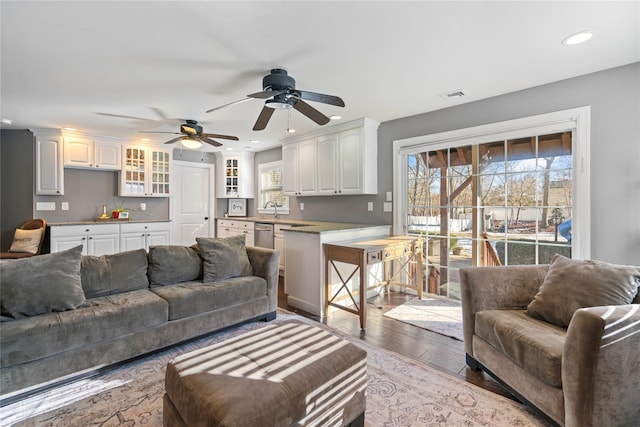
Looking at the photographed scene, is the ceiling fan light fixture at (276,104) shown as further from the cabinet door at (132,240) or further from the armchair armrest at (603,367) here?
the cabinet door at (132,240)

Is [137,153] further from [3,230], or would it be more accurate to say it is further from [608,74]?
[608,74]

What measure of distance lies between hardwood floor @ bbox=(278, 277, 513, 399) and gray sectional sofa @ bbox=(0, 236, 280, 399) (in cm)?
77

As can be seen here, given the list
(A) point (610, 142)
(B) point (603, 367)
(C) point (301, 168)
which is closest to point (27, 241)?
(C) point (301, 168)

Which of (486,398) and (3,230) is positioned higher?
(3,230)

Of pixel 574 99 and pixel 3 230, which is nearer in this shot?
pixel 574 99

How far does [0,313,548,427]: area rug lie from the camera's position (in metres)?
1.72

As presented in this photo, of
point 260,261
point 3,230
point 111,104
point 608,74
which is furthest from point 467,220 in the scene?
point 3,230

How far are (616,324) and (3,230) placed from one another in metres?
7.03

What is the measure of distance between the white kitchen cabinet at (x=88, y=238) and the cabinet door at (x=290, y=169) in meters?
2.92

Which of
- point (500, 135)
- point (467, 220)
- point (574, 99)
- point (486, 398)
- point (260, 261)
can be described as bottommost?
point (486, 398)

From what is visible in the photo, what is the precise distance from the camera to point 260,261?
126 inches

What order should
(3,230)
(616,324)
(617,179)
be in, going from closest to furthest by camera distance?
(616,324), (617,179), (3,230)

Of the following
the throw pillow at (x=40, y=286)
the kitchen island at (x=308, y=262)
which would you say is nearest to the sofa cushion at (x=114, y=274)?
the throw pillow at (x=40, y=286)

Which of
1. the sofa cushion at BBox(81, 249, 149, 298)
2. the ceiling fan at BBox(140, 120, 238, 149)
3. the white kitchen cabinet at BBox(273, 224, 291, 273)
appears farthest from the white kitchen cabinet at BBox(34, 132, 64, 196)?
the white kitchen cabinet at BBox(273, 224, 291, 273)
